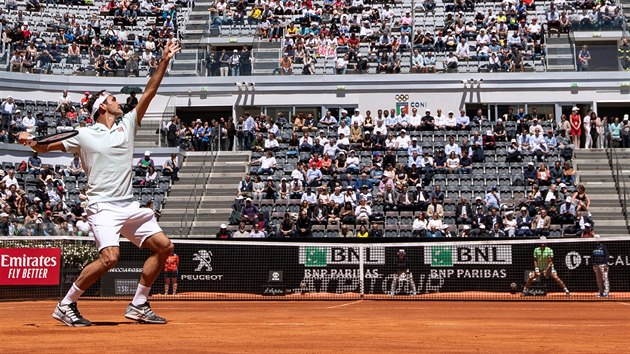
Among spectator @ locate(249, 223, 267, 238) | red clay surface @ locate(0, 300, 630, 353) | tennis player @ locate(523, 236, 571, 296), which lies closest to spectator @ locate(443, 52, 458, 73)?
spectator @ locate(249, 223, 267, 238)

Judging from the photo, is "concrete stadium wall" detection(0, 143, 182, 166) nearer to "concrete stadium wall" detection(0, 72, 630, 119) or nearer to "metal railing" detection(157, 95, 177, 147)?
"metal railing" detection(157, 95, 177, 147)

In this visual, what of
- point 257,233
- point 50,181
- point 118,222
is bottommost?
point 257,233

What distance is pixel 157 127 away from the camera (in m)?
40.9

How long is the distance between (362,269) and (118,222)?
16.9m

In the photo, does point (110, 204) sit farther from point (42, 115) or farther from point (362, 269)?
point (42, 115)

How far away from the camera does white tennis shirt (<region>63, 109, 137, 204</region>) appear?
11500 millimetres

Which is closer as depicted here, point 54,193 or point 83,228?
point 83,228

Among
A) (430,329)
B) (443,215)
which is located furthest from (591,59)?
(430,329)

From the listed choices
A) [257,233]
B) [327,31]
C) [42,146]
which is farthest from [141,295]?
[327,31]

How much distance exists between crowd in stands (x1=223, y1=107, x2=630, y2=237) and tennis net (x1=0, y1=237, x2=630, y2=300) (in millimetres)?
3200

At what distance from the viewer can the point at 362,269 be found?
27.8 m

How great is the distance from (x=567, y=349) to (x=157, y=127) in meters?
33.2

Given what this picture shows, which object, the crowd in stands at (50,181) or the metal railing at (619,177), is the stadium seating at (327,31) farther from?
the metal railing at (619,177)

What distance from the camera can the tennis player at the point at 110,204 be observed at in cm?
1133
